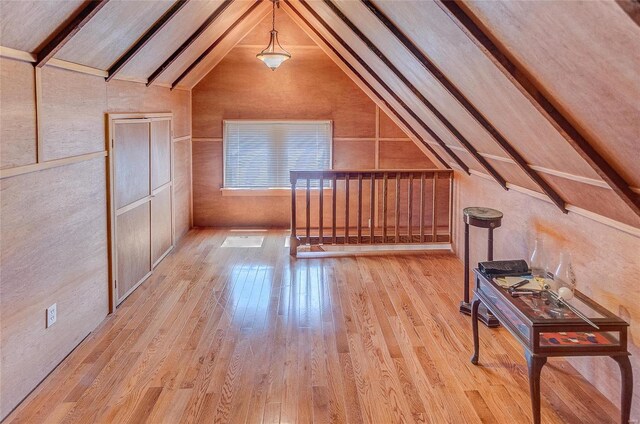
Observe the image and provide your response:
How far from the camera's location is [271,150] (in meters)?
7.38

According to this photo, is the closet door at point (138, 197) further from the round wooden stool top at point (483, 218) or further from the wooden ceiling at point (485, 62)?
the round wooden stool top at point (483, 218)

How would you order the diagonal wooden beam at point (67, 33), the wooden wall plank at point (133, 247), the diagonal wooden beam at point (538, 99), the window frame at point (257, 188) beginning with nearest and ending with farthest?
the diagonal wooden beam at point (538, 99) < the diagonal wooden beam at point (67, 33) < the wooden wall plank at point (133, 247) < the window frame at point (257, 188)

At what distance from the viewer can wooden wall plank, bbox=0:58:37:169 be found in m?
2.53

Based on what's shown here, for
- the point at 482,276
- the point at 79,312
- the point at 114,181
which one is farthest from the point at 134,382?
the point at 482,276

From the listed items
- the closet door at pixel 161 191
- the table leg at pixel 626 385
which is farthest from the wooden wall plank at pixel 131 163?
the table leg at pixel 626 385

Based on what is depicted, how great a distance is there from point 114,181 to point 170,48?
149 cm

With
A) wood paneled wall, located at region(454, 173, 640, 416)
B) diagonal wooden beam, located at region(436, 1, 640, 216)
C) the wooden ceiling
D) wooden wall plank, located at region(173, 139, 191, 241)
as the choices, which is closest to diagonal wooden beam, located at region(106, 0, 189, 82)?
the wooden ceiling

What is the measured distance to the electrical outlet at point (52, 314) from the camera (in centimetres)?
301

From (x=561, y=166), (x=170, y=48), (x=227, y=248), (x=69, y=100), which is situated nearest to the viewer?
(x=561, y=166)

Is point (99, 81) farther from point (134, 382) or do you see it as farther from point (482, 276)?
point (482, 276)

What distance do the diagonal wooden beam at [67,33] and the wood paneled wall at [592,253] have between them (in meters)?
3.02

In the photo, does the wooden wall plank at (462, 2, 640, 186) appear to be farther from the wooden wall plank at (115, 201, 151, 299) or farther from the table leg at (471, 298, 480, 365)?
the wooden wall plank at (115, 201, 151, 299)

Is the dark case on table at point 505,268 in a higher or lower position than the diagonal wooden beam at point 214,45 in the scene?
lower

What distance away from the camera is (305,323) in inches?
152
